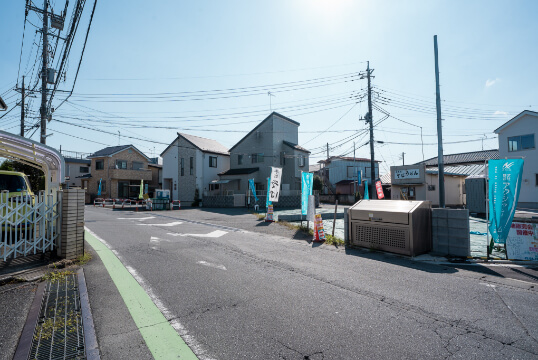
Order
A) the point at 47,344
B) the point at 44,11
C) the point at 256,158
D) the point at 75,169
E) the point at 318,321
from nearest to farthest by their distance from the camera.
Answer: the point at 47,344 → the point at 318,321 → the point at 44,11 → the point at 256,158 → the point at 75,169

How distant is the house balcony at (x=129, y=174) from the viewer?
36.1 m

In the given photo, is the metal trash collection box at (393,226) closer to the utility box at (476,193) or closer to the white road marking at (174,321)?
the white road marking at (174,321)

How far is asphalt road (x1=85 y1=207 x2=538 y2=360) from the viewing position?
9.80 ft

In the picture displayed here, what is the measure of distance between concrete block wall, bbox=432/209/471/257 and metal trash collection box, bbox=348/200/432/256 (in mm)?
230

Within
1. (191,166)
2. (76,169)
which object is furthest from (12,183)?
(76,169)

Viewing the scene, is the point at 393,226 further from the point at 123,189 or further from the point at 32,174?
the point at 123,189

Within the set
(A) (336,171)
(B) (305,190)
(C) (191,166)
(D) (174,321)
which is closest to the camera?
(D) (174,321)

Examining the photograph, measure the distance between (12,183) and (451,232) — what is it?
40.9 feet

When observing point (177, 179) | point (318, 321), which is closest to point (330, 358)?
point (318, 321)

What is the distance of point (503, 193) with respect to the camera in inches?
271

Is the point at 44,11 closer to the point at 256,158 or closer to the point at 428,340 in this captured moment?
the point at 428,340

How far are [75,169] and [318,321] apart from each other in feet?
159

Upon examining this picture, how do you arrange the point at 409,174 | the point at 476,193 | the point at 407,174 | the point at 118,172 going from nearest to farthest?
the point at 476,193, the point at 409,174, the point at 407,174, the point at 118,172

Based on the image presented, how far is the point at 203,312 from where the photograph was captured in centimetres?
381
